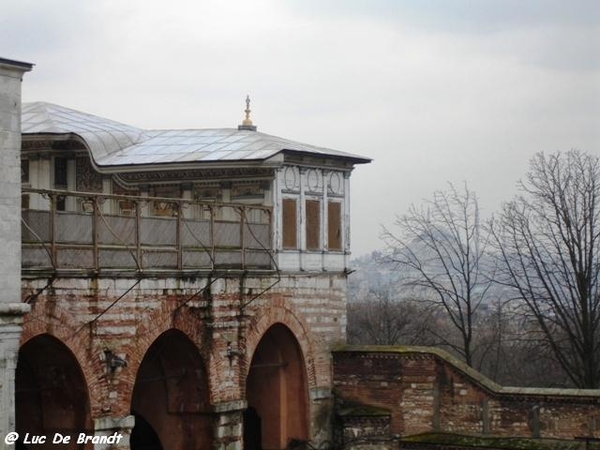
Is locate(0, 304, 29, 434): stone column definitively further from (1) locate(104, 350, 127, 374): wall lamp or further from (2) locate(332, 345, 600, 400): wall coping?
(2) locate(332, 345, 600, 400): wall coping

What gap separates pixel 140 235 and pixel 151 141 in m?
8.25

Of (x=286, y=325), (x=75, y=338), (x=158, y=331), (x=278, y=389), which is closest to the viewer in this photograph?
(x=75, y=338)

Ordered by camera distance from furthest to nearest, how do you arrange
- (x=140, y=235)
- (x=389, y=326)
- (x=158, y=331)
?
(x=389, y=326), (x=158, y=331), (x=140, y=235)

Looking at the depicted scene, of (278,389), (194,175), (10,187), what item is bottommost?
(278,389)

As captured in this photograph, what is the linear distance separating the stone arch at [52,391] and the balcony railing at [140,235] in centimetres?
155

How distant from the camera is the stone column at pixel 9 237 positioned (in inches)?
734

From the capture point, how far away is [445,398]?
29.3 meters

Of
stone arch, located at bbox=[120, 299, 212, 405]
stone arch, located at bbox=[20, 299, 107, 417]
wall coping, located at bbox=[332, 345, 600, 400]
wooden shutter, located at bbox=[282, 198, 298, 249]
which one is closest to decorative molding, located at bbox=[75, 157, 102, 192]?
wooden shutter, located at bbox=[282, 198, 298, 249]

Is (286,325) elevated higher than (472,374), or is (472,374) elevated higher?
(286,325)

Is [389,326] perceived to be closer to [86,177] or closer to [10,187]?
[86,177]

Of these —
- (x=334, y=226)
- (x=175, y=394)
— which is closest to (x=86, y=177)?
(x=334, y=226)

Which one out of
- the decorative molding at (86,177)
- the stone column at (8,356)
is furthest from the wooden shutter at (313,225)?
the stone column at (8,356)

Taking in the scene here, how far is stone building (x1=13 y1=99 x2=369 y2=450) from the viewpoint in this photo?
2220 centimetres

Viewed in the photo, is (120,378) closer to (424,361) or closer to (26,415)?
(26,415)
